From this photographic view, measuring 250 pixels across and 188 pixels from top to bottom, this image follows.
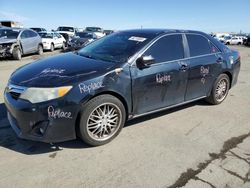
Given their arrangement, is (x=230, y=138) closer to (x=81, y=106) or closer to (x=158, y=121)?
(x=158, y=121)

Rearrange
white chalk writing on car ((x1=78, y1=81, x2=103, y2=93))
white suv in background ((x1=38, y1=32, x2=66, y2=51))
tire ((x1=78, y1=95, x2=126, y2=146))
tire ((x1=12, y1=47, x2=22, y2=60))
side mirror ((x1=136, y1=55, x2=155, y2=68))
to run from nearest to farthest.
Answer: white chalk writing on car ((x1=78, y1=81, x2=103, y2=93))
tire ((x1=78, y1=95, x2=126, y2=146))
side mirror ((x1=136, y1=55, x2=155, y2=68))
tire ((x1=12, y1=47, x2=22, y2=60))
white suv in background ((x1=38, y1=32, x2=66, y2=51))

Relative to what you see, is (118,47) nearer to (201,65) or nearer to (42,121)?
(201,65)

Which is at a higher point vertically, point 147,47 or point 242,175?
point 147,47

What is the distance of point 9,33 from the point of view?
1369 cm

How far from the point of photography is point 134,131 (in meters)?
4.46

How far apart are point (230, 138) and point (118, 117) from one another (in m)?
1.78

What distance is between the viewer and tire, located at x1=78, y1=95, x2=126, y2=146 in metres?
3.68

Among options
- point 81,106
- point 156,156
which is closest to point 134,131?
point 156,156

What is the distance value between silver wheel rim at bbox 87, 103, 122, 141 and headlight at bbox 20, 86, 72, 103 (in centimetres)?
50

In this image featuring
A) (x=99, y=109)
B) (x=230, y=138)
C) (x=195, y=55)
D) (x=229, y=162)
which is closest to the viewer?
(x=229, y=162)

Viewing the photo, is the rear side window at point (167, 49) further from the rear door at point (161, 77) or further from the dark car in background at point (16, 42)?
the dark car in background at point (16, 42)

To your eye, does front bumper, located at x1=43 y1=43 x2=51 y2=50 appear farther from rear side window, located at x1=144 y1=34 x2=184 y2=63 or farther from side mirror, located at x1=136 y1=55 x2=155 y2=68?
side mirror, located at x1=136 y1=55 x2=155 y2=68

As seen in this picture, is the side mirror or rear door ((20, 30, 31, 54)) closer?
the side mirror

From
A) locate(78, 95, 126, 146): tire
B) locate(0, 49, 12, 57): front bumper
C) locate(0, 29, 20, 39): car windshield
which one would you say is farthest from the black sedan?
locate(0, 29, 20, 39): car windshield
